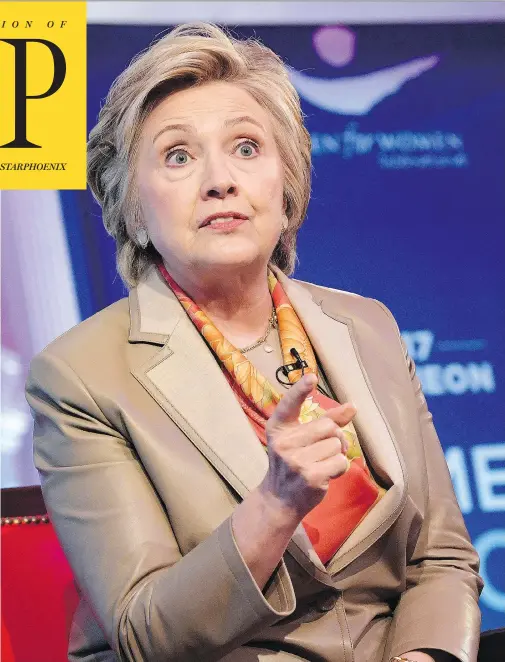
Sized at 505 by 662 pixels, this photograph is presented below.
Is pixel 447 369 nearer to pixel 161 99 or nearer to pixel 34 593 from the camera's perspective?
pixel 161 99

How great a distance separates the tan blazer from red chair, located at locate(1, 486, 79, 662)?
0.66 ft

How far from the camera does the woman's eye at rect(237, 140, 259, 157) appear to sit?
1.89 m

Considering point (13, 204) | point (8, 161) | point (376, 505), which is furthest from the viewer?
point (13, 204)

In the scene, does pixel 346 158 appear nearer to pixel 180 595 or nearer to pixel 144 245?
pixel 144 245

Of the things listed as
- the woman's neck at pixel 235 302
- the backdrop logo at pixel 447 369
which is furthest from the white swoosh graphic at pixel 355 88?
the woman's neck at pixel 235 302

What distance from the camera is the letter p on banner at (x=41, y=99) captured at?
2332 mm

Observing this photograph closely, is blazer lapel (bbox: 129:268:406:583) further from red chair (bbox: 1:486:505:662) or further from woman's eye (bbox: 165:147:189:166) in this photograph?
red chair (bbox: 1:486:505:662)

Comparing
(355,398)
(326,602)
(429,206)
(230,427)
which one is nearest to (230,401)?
(230,427)

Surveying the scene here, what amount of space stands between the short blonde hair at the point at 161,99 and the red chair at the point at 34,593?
21.6 inches

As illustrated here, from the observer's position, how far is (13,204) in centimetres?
271

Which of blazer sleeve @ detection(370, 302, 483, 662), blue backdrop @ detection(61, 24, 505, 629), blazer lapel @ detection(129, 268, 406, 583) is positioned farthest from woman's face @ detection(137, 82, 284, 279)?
blue backdrop @ detection(61, 24, 505, 629)

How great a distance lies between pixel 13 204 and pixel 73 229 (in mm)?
181

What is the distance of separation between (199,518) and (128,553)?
0.13 m

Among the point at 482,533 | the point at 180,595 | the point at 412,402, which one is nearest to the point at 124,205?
the point at 412,402
